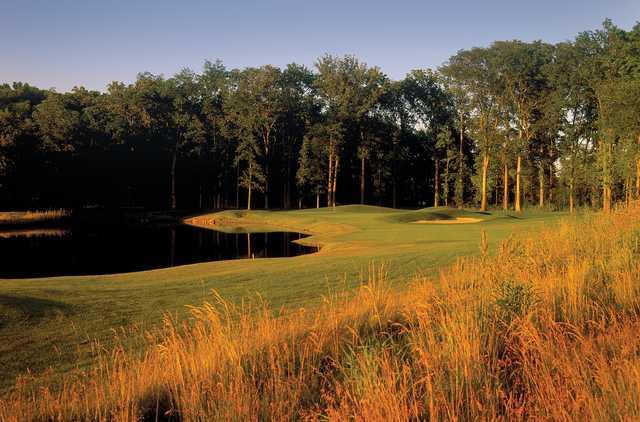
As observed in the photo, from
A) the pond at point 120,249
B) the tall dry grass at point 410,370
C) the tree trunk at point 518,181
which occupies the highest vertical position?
the tree trunk at point 518,181

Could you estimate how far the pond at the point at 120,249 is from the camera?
23828 millimetres

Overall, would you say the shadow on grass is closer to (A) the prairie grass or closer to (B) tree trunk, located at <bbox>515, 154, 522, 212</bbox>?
(A) the prairie grass

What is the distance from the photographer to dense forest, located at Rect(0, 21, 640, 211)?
2196 inches

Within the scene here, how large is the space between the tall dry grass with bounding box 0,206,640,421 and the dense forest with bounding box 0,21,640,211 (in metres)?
41.2

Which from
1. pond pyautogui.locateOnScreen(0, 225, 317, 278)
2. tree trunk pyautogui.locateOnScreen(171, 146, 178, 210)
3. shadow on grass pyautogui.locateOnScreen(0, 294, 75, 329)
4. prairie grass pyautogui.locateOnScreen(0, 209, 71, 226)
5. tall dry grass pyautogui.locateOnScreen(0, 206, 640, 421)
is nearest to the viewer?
tall dry grass pyautogui.locateOnScreen(0, 206, 640, 421)

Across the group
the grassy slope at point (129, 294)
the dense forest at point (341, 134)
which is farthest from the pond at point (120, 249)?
the dense forest at point (341, 134)

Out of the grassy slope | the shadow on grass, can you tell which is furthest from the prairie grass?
the shadow on grass

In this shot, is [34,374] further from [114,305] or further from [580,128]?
[580,128]

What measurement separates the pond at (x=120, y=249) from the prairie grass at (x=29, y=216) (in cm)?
809

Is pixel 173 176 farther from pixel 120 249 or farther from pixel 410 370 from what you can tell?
pixel 410 370

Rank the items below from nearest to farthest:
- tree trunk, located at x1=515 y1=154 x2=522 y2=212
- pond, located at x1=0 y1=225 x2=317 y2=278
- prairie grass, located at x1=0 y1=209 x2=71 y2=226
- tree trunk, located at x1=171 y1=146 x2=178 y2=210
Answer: pond, located at x1=0 y1=225 x2=317 y2=278 < prairie grass, located at x1=0 y1=209 x2=71 y2=226 < tree trunk, located at x1=515 y1=154 x2=522 y2=212 < tree trunk, located at x1=171 y1=146 x2=178 y2=210

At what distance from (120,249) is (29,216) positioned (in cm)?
2807

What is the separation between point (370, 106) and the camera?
67.2m

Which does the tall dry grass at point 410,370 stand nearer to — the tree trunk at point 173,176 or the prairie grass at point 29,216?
the prairie grass at point 29,216
